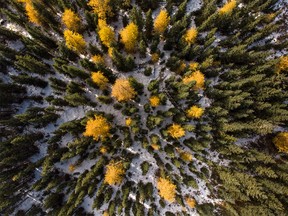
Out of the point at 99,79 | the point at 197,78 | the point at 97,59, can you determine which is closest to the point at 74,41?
the point at 97,59

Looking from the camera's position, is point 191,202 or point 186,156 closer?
point 186,156

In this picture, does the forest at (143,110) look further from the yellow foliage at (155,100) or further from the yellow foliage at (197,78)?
the yellow foliage at (197,78)

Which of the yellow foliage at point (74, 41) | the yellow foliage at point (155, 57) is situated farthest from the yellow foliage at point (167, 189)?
the yellow foliage at point (74, 41)

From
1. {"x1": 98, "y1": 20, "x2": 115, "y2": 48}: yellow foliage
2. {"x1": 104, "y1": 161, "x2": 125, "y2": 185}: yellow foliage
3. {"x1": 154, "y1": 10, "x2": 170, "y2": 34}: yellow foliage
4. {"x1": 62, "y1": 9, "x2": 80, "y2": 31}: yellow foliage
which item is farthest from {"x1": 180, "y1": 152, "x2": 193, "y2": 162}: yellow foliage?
{"x1": 62, "y1": 9, "x2": 80, "y2": 31}: yellow foliage

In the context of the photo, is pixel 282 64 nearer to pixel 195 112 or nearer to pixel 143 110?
pixel 195 112

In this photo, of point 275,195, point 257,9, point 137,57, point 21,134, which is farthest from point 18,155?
point 257,9

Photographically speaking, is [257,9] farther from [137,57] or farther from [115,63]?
[115,63]
